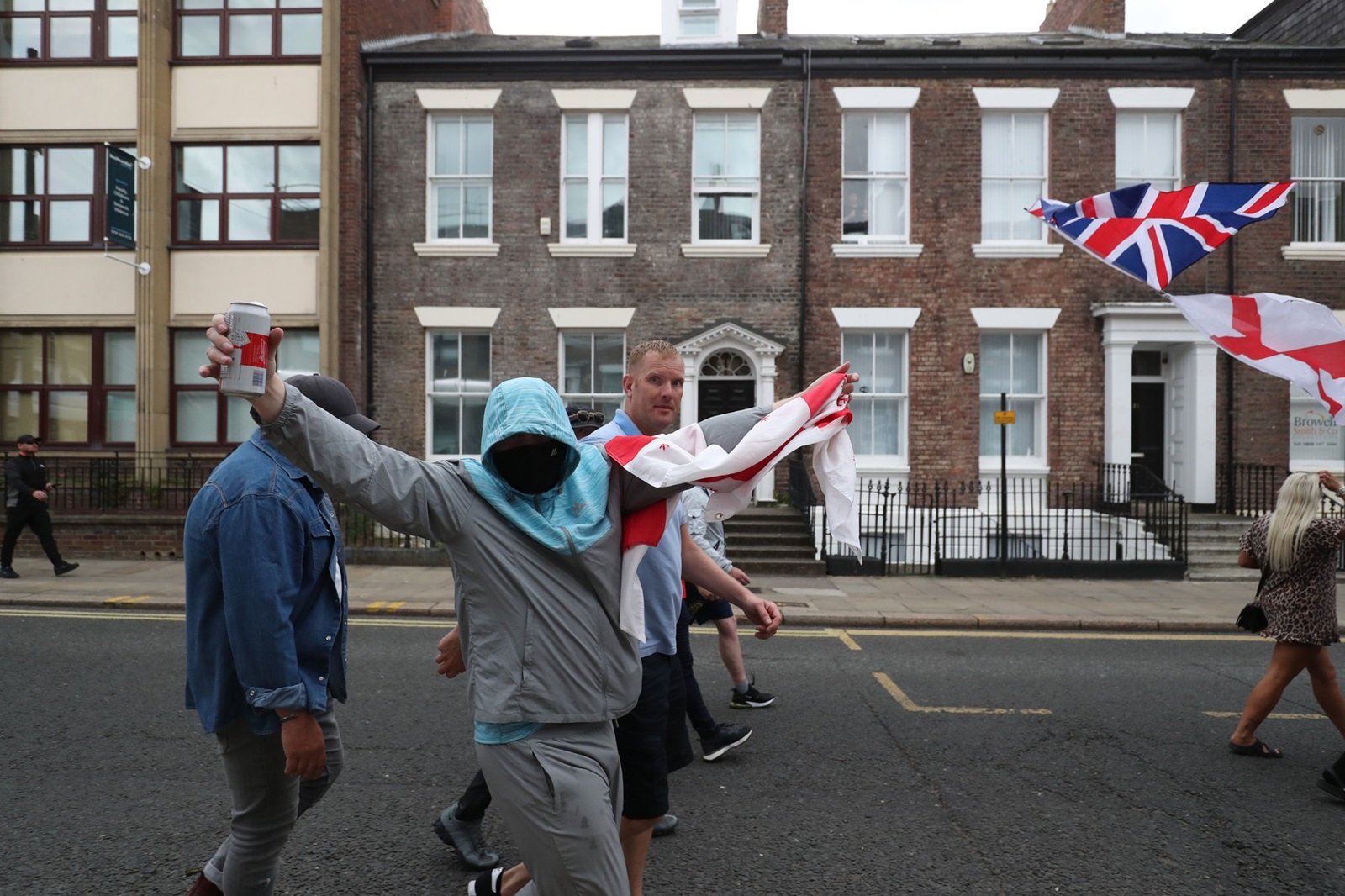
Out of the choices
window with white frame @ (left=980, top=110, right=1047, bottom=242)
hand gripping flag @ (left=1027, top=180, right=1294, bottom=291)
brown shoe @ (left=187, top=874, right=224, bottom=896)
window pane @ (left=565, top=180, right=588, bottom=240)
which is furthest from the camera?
window pane @ (left=565, top=180, right=588, bottom=240)

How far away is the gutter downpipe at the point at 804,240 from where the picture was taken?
1609 centimetres

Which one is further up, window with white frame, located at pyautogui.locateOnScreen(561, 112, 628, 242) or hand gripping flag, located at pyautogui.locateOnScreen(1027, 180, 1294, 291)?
window with white frame, located at pyautogui.locateOnScreen(561, 112, 628, 242)

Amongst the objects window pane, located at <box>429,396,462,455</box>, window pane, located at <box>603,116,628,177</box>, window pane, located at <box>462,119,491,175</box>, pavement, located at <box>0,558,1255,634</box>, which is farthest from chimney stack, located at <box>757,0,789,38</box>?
pavement, located at <box>0,558,1255,634</box>

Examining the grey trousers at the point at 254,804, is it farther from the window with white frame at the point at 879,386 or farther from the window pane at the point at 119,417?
the window pane at the point at 119,417

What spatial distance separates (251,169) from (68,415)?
18.2 feet

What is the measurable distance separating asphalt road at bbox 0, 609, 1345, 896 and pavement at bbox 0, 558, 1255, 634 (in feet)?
7.93

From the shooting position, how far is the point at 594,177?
16.4 metres

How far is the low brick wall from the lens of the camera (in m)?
14.4

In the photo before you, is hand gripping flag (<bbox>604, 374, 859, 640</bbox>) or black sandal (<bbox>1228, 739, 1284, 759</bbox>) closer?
hand gripping flag (<bbox>604, 374, 859, 640</bbox>)

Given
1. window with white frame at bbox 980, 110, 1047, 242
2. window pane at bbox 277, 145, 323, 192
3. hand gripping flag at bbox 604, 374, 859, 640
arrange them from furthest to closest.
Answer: window pane at bbox 277, 145, 323, 192 → window with white frame at bbox 980, 110, 1047, 242 → hand gripping flag at bbox 604, 374, 859, 640

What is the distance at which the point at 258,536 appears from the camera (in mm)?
2717

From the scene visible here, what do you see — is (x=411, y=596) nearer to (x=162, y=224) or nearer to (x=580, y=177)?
(x=580, y=177)

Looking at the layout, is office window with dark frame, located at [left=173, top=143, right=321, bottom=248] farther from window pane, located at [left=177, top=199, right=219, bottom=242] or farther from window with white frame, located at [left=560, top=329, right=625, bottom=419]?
window with white frame, located at [left=560, top=329, right=625, bottom=419]

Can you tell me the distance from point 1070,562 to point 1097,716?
8.11 meters
